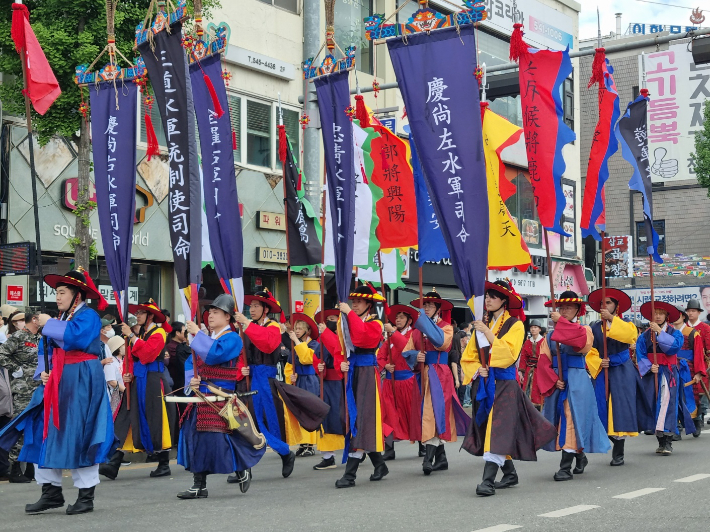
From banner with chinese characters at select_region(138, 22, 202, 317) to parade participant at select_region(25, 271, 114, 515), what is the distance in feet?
3.56

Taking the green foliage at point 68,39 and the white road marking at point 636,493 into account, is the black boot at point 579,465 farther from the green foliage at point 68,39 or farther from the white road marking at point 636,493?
the green foliage at point 68,39

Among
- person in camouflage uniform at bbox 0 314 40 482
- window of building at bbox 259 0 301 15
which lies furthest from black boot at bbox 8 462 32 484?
window of building at bbox 259 0 301 15

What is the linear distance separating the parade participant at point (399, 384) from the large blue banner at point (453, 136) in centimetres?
210

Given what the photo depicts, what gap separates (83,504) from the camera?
7.67 m

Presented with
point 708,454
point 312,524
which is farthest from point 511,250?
point 312,524

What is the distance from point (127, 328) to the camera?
9648mm

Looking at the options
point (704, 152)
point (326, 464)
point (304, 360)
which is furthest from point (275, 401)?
point (704, 152)

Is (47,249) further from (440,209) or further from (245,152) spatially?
(440,209)

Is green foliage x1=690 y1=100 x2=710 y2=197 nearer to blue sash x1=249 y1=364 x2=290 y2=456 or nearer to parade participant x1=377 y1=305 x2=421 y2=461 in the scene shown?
parade participant x1=377 y1=305 x2=421 y2=461

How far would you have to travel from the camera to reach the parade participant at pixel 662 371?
1159cm

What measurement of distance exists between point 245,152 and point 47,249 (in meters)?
5.33

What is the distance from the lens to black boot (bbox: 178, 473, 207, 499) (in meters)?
8.41

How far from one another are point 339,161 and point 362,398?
2.28m

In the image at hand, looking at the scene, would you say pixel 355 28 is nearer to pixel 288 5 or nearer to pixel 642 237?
pixel 288 5
